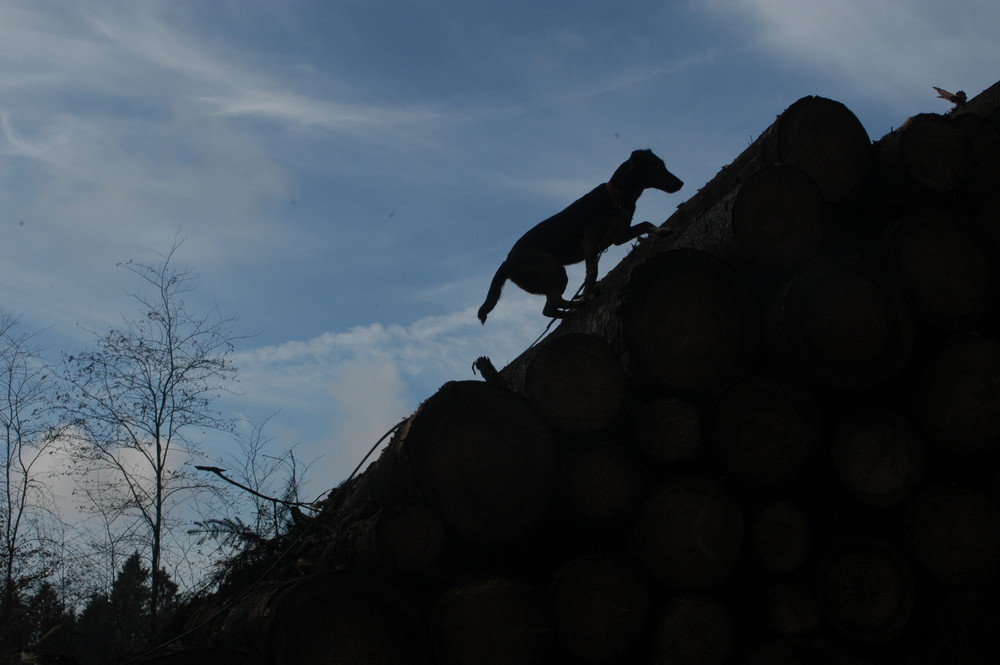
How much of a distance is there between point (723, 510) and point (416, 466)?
116 centimetres

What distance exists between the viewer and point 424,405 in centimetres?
264

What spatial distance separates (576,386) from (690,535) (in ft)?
2.26

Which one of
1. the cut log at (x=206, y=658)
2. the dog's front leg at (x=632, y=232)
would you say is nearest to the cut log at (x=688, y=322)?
the cut log at (x=206, y=658)

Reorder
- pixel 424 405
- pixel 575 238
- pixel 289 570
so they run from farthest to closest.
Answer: pixel 575 238, pixel 289 570, pixel 424 405

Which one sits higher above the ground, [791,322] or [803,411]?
[791,322]

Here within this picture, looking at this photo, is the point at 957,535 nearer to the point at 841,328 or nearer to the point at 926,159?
the point at 841,328

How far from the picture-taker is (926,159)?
9.30 ft

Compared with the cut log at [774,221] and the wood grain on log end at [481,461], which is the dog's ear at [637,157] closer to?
the cut log at [774,221]

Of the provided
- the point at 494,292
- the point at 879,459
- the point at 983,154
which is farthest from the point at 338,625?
the point at 494,292

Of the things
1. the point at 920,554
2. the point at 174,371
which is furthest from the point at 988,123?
the point at 174,371

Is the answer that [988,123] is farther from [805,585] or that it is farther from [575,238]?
[575,238]

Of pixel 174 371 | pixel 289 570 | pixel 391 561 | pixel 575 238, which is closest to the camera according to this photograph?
pixel 391 561

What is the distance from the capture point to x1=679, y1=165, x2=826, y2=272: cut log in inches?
106

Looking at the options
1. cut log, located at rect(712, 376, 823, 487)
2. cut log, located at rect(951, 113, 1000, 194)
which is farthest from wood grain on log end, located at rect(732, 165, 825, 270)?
cut log, located at rect(951, 113, 1000, 194)
